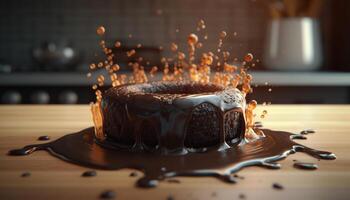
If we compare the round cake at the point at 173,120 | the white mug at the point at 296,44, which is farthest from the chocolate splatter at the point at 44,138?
the white mug at the point at 296,44

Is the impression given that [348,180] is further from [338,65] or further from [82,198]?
[338,65]

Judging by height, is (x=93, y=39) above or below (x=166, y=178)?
above

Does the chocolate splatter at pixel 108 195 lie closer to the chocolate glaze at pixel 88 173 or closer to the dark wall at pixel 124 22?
the chocolate glaze at pixel 88 173

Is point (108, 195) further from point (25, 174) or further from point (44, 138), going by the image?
point (44, 138)

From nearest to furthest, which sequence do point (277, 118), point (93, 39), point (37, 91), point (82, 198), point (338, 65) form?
1. point (82, 198)
2. point (277, 118)
3. point (37, 91)
4. point (338, 65)
5. point (93, 39)

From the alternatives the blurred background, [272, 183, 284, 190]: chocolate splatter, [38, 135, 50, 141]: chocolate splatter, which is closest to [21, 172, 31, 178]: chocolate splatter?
[38, 135, 50, 141]: chocolate splatter

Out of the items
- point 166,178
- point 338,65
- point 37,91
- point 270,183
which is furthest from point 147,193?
point 338,65

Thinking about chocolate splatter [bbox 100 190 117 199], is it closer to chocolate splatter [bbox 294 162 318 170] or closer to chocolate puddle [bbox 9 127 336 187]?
chocolate puddle [bbox 9 127 336 187]
